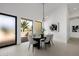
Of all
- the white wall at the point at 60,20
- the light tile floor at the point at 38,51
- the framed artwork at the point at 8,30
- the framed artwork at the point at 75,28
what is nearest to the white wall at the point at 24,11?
the framed artwork at the point at 8,30

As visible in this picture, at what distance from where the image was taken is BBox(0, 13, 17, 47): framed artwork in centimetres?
552

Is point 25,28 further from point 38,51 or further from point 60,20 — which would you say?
point 60,20

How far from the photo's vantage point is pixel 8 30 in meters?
6.00

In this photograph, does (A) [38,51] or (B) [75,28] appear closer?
(A) [38,51]

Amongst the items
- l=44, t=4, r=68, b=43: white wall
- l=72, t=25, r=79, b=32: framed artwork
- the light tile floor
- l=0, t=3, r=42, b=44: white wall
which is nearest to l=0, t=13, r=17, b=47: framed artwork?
l=0, t=3, r=42, b=44: white wall

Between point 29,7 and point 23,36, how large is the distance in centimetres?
209

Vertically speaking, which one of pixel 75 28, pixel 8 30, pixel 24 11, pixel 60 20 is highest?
pixel 24 11

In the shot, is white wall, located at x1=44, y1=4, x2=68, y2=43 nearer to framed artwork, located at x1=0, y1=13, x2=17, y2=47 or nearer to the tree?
the tree

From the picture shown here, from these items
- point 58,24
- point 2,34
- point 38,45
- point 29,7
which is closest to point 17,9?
point 29,7

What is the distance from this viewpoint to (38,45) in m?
5.80

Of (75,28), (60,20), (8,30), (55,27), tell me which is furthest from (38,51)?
(75,28)

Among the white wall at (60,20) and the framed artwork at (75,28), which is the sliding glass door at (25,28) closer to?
the white wall at (60,20)

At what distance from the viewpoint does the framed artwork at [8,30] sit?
5516 millimetres

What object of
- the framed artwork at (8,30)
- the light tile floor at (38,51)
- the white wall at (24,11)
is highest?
the white wall at (24,11)
